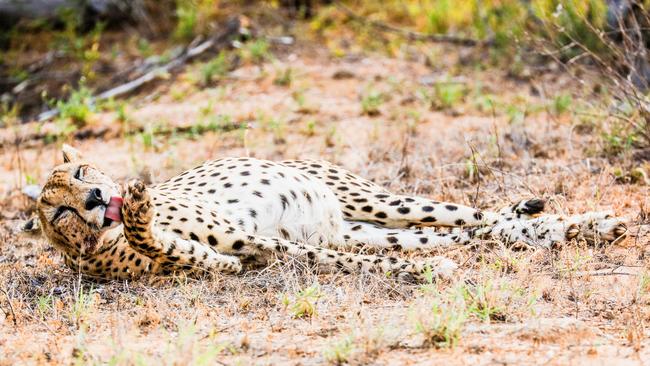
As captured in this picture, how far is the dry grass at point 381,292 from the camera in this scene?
3201 mm

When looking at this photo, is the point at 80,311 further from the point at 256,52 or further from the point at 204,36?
the point at 204,36

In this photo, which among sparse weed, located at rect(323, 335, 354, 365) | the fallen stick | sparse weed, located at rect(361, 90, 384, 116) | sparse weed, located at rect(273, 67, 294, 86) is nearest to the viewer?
sparse weed, located at rect(323, 335, 354, 365)

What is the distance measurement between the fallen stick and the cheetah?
139 inches

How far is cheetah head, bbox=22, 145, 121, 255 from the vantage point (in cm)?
398

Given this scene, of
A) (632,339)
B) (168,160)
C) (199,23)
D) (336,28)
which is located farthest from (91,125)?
(632,339)

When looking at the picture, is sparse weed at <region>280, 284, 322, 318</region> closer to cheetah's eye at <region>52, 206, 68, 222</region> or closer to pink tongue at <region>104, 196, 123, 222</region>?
pink tongue at <region>104, 196, 123, 222</region>

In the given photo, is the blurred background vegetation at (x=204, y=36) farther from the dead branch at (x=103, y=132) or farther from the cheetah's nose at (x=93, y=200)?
the cheetah's nose at (x=93, y=200)

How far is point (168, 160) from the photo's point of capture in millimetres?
6707

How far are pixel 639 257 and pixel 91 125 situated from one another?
4.93 m

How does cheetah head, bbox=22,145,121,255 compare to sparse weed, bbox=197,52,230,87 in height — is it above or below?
above

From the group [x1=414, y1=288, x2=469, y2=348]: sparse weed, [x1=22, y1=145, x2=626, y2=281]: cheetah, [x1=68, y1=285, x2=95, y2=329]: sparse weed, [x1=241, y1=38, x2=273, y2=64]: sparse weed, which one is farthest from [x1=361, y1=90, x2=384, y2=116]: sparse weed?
[x1=414, y1=288, x2=469, y2=348]: sparse weed

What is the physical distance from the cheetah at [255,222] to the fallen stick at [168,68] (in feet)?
11.6

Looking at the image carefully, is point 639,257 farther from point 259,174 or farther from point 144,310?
point 144,310

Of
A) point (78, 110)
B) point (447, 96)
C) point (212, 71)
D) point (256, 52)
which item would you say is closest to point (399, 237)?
point (447, 96)
